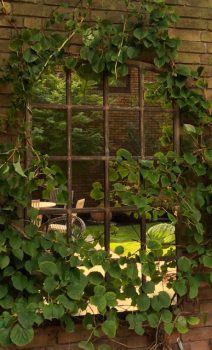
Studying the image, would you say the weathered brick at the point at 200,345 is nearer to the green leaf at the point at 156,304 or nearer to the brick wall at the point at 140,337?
the brick wall at the point at 140,337

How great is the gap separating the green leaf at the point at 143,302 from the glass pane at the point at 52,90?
1.28 meters

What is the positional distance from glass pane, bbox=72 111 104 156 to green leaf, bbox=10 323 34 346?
6.70 feet

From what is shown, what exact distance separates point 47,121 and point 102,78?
2.13 ft

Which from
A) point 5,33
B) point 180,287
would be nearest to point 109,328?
point 180,287

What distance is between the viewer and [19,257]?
2641 mm

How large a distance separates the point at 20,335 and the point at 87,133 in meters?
2.78

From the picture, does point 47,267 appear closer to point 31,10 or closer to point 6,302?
point 6,302

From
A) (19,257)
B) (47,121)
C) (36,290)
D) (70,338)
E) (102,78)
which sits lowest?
(70,338)

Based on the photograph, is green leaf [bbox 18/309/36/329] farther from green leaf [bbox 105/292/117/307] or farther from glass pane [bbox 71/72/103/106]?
glass pane [bbox 71/72/103/106]

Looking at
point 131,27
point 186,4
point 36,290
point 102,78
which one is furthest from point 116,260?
point 186,4

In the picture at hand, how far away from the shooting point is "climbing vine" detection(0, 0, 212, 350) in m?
2.66

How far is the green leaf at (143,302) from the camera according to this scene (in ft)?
9.29

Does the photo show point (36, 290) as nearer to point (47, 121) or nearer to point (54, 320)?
point (54, 320)

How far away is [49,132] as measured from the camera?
11.0ft
